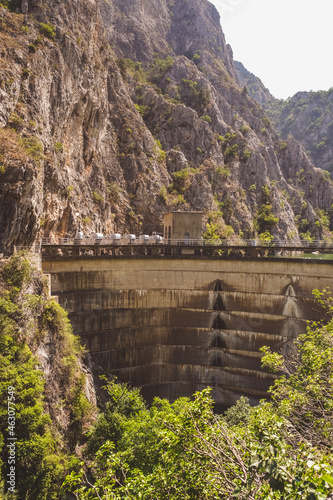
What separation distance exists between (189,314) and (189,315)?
9cm

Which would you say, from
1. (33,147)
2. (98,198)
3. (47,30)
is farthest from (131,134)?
(33,147)

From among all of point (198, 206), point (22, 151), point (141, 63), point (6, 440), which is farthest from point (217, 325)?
point (141, 63)

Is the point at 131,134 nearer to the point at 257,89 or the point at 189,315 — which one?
the point at 189,315

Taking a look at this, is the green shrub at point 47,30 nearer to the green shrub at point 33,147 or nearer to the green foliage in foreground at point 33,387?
the green shrub at point 33,147

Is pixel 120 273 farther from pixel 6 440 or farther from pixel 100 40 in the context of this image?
pixel 100 40

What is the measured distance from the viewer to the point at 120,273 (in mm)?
26812

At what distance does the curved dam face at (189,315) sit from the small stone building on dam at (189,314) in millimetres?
87

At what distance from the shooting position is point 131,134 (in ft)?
168

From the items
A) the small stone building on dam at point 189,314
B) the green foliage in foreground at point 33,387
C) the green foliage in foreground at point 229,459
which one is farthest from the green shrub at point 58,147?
the green foliage in foreground at point 229,459

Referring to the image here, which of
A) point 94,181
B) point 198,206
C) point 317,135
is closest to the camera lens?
point 94,181

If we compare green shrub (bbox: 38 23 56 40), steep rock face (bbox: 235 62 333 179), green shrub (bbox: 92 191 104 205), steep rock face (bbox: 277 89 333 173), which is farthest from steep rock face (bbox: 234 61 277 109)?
green shrub (bbox: 38 23 56 40)

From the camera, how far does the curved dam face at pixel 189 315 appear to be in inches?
1006

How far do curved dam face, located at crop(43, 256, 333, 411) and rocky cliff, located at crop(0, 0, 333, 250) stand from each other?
26.4 ft

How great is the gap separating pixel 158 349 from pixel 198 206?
3427cm
